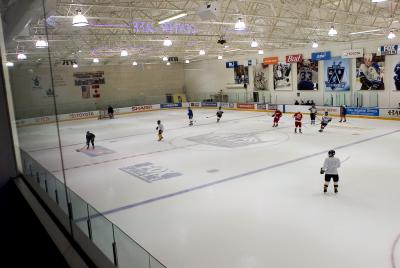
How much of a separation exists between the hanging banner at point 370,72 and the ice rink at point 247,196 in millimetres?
7501

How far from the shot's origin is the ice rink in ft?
20.2

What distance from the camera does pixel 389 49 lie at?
22906mm

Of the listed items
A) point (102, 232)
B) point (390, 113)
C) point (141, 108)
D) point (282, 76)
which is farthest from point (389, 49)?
point (141, 108)

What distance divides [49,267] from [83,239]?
65cm

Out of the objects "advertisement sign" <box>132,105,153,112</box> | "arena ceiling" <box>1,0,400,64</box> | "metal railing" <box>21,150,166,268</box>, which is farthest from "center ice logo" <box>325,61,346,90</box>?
"metal railing" <box>21,150,166,268</box>

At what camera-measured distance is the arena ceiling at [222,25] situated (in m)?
16.4

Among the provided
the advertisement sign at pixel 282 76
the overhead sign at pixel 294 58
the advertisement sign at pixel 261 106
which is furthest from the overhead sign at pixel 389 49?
the advertisement sign at pixel 261 106

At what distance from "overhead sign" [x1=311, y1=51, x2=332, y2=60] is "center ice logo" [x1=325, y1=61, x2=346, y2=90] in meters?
0.73

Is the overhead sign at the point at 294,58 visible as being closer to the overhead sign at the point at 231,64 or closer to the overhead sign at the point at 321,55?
the overhead sign at the point at 321,55

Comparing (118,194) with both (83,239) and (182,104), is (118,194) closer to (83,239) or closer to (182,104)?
(83,239)

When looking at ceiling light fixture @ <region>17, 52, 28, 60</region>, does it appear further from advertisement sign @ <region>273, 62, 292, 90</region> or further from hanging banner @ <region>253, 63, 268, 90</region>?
hanging banner @ <region>253, 63, 268, 90</region>

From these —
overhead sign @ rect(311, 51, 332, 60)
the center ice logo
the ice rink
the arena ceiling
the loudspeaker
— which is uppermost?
the arena ceiling

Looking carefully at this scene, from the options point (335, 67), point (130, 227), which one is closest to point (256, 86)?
point (335, 67)

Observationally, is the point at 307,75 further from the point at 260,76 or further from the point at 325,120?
the point at 325,120
